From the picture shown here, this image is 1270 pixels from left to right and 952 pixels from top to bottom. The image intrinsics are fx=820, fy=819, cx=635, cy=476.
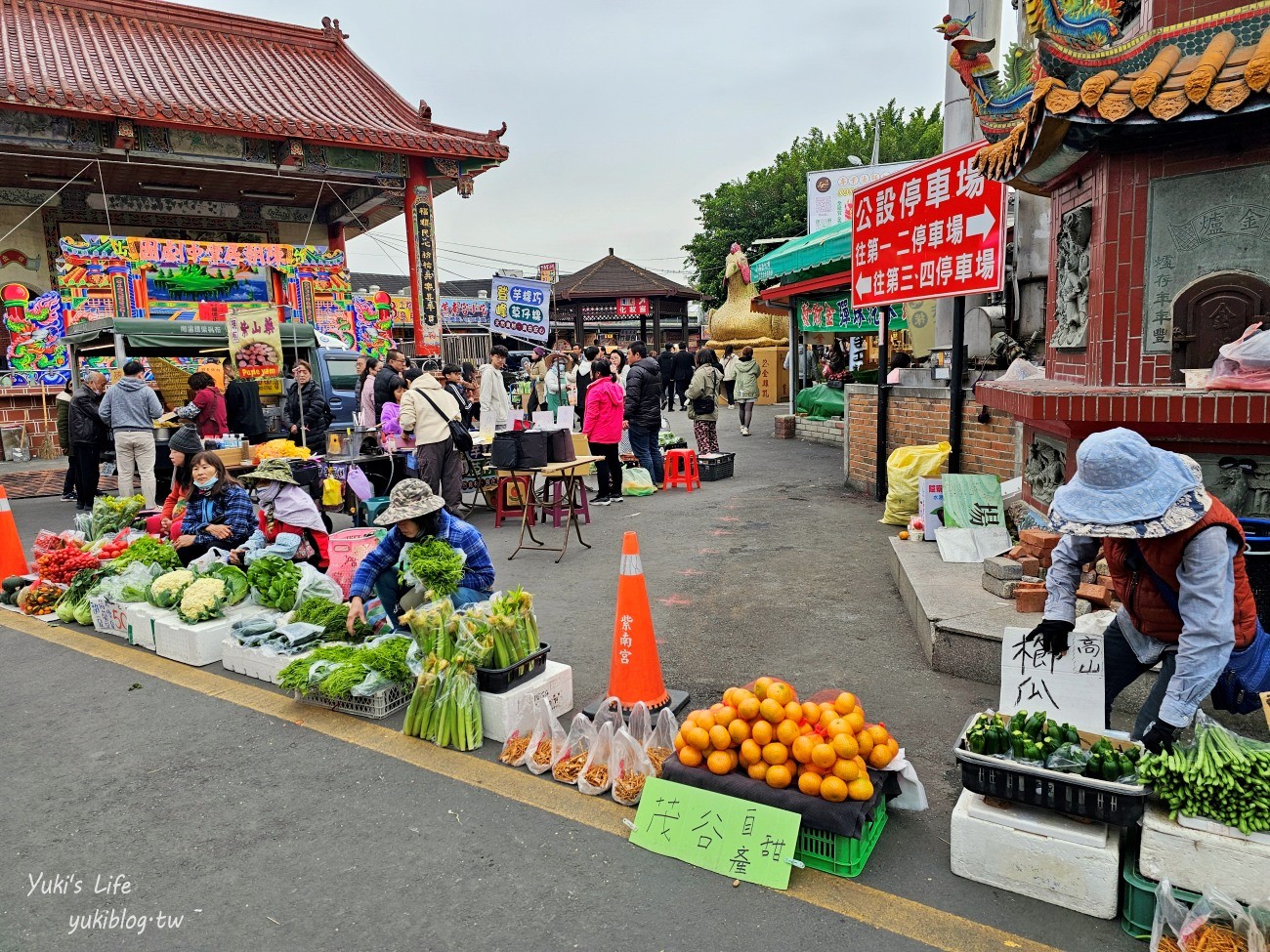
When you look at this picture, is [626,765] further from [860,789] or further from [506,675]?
[860,789]

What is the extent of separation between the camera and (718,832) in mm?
3199

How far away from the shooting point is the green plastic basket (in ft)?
10.0

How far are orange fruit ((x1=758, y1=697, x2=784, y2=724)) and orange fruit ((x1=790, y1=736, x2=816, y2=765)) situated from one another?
0.46ft

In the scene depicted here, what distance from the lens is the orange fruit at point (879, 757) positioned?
3.20m

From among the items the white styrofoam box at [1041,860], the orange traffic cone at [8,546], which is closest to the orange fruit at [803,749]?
the white styrofoam box at [1041,860]

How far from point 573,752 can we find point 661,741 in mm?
439

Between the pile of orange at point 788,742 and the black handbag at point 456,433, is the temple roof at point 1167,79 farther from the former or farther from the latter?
the black handbag at point 456,433

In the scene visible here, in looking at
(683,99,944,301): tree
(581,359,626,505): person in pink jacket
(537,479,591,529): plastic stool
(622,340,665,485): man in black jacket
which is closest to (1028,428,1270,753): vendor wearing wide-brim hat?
(537,479,591,529): plastic stool

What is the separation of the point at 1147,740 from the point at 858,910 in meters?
1.18

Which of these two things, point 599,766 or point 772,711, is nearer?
point 772,711

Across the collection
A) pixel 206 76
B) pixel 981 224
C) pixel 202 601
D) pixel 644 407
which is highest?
pixel 206 76

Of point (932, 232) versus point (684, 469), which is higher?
point (932, 232)

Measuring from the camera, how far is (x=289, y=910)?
118 inches

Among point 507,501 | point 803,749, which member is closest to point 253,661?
point 803,749
